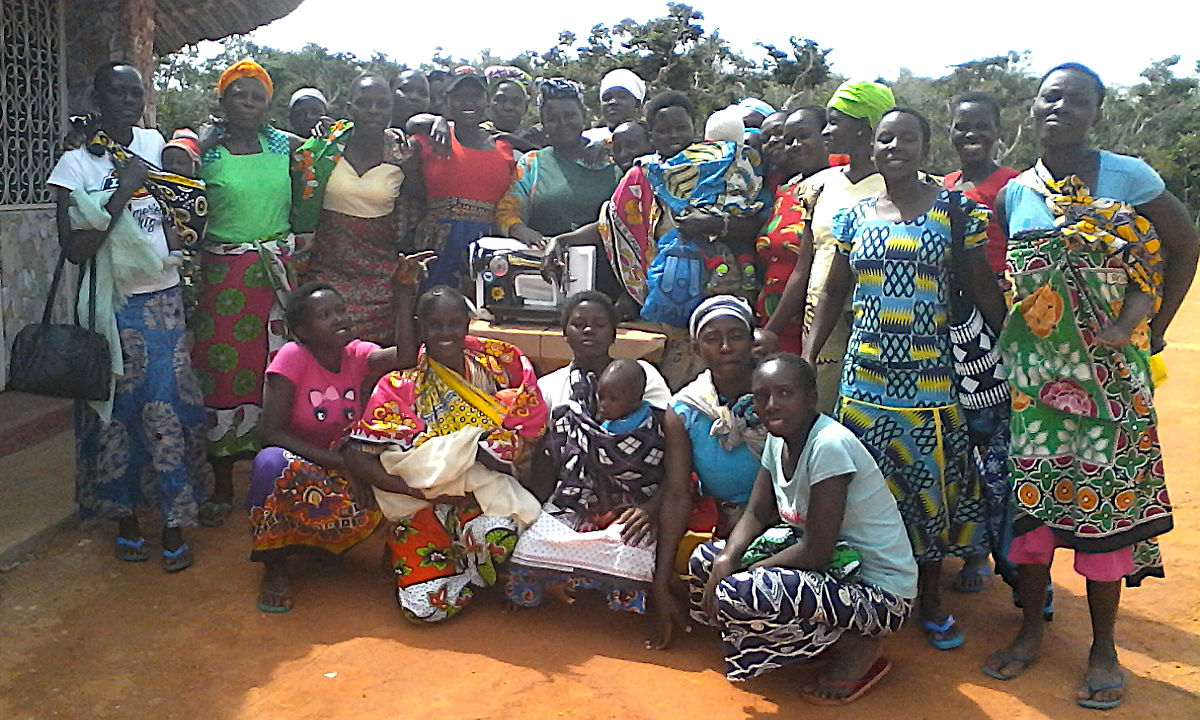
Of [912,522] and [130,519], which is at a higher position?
[912,522]

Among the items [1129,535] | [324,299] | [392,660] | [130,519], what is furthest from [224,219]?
[1129,535]

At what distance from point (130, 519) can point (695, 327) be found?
7.87 feet

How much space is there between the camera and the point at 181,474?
4.30 meters

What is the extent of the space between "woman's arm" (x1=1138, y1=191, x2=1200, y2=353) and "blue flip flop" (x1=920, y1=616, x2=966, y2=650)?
1.24m

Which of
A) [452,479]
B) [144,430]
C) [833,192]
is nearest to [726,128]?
[833,192]

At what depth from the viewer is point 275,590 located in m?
3.92

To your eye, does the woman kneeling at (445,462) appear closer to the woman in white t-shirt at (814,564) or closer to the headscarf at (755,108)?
the woman in white t-shirt at (814,564)

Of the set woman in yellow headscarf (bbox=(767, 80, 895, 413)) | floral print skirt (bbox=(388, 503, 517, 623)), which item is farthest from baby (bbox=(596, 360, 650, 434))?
woman in yellow headscarf (bbox=(767, 80, 895, 413))

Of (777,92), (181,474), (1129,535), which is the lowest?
(181,474)

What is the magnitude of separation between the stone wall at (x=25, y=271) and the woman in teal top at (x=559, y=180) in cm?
280

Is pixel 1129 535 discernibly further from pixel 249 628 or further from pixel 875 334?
pixel 249 628

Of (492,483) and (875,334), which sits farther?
(492,483)

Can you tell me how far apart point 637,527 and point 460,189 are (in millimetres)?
2008

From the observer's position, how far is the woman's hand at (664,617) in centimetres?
362
